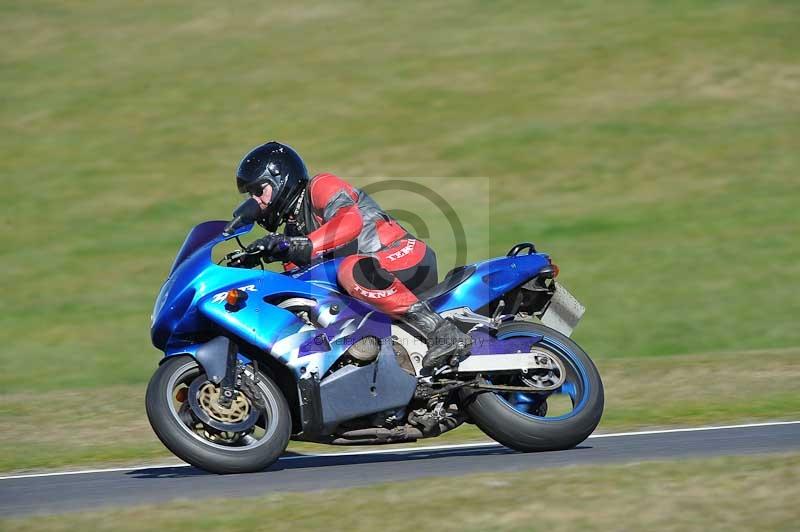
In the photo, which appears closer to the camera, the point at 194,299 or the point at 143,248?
the point at 194,299

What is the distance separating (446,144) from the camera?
17.6m

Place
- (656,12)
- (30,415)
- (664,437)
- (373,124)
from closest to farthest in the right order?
(664,437)
(30,415)
(373,124)
(656,12)

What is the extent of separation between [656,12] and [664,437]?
52.1 feet

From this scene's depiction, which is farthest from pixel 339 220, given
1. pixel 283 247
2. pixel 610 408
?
pixel 610 408

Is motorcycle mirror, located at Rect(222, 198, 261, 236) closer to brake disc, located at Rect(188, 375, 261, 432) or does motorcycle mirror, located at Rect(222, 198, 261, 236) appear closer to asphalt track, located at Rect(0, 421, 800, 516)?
brake disc, located at Rect(188, 375, 261, 432)

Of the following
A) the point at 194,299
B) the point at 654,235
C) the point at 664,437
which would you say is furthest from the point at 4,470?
the point at 654,235

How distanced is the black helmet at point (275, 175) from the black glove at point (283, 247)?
1.34 ft

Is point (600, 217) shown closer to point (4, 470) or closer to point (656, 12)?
point (656, 12)

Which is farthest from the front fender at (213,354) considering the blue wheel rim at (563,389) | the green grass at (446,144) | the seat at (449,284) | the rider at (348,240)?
the green grass at (446,144)

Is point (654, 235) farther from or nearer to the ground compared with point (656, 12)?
nearer to the ground

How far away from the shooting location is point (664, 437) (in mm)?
7332

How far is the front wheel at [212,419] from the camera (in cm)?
619

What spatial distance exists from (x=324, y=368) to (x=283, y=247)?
2.39 ft

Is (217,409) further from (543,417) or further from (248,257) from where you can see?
(543,417)
